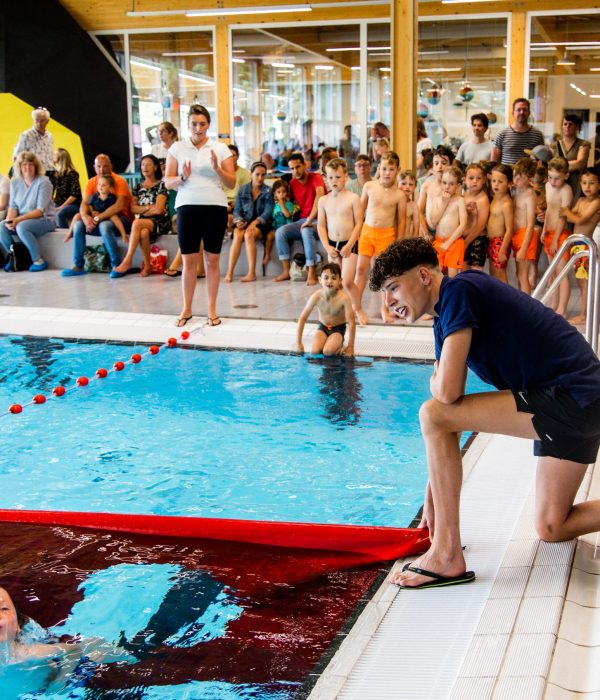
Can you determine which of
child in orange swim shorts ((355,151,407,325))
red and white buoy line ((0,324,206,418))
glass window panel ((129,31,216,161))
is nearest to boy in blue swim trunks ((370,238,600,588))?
red and white buoy line ((0,324,206,418))

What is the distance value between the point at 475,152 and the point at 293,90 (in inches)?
246

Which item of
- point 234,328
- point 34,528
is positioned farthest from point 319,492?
point 234,328

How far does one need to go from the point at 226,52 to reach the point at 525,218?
31.1 feet

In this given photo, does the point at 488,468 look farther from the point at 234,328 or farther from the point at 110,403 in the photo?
the point at 234,328

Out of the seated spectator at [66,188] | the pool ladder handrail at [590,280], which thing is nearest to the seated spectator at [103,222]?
the seated spectator at [66,188]

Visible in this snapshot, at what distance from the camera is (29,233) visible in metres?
11.8

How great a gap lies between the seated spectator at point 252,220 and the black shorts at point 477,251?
313cm

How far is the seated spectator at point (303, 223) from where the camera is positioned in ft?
34.5

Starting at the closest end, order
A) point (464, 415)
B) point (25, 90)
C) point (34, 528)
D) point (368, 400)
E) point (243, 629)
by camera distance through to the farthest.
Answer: point (464, 415)
point (243, 629)
point (34, 528)
point (368, 400)
point (25, 90)

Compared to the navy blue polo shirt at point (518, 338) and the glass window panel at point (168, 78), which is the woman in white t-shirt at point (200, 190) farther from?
the glass window panel at point (168, 78)

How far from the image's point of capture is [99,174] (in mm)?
11375

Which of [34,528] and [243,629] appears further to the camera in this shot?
[34,528]

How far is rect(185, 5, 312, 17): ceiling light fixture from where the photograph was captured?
1525 centimetres

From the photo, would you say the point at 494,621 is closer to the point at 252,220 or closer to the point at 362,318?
the point at 362,318
